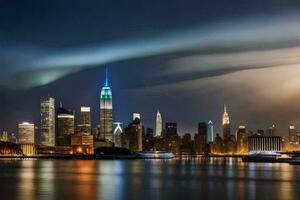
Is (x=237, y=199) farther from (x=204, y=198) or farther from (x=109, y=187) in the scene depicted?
(x=109, y=187)

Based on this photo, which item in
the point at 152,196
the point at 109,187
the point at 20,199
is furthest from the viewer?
the point at 109,187

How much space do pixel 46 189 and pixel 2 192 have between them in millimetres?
4788

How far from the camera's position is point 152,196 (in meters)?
58.7

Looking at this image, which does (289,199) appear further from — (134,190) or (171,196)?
(134,190)

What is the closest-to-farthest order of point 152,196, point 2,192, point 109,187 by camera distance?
1. point 152,196
2. point 2,192
3. point 109,187

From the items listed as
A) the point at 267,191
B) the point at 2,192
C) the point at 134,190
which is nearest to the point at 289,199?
the point at 267,191

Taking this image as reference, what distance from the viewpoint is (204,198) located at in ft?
186

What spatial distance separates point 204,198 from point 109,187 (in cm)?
1617

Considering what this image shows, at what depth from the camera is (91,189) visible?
65750mm

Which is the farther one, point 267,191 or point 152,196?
point 267,191

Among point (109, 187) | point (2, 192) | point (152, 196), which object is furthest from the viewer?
point (109, 187)

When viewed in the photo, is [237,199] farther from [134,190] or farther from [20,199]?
[20,199]

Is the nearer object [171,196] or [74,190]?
[171,196]

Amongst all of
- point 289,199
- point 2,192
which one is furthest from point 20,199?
point 289,199
